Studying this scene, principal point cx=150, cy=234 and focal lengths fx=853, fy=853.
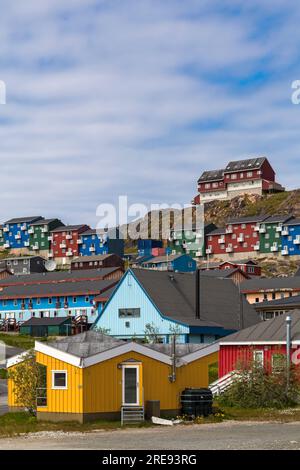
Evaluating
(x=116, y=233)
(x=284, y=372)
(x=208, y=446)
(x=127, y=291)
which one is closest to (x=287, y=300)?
(x=127, y=291)

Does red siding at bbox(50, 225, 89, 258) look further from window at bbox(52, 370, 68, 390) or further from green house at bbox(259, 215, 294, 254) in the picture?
window at bbox(52, 370, 68, 390)

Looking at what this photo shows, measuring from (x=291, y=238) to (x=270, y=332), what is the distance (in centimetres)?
10747

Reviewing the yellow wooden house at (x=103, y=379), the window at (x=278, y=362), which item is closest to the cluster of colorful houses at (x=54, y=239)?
the window at (x=278, y=362)

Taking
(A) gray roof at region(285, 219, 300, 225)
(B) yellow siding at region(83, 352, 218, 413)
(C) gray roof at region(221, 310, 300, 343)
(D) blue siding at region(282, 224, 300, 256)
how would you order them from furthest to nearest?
(D) blue siding at region(282, 224, 300, 256)
(A) gray roof at region(285, 219, 300, 225)
(C) gray roof at region(221, 310, 300, 343)
(B) yellow siding at region(83, 352, 218, 413)

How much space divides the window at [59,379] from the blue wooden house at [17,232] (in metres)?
156

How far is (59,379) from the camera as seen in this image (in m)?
32.1

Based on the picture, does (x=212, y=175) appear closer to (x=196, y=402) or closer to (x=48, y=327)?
(x=48, y=327)

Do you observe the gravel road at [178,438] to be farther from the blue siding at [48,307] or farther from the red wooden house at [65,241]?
the red wooden house at [65,241]

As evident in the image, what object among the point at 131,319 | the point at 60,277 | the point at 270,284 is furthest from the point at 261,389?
the point at 60,277

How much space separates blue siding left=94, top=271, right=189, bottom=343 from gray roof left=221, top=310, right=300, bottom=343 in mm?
22802

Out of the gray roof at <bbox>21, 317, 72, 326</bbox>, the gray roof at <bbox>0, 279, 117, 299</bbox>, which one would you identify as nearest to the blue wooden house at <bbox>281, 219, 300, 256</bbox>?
the gray roof at <bbox>0, 279, 117, 299</bbox>

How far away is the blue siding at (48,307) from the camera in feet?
365

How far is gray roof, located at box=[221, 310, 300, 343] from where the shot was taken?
42.9 metres

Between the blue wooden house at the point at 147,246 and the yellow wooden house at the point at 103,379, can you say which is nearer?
the yellow wooden house at the point at 103,379
